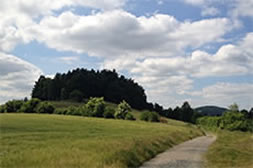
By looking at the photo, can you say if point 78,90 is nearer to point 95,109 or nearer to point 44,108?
point 44,108

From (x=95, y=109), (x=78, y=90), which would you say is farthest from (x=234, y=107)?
(x=78, y=90)

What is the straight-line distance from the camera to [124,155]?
62.2ft

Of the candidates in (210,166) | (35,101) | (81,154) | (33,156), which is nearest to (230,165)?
(210,166)

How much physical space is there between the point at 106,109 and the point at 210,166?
8799 cm

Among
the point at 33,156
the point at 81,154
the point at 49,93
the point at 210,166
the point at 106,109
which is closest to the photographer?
the point at 33,156

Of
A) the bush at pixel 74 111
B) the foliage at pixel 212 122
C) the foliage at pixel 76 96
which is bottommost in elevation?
the foliage at pixel 212 122

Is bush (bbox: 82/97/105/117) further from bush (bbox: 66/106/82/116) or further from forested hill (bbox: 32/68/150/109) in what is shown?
forested hill (bbox: 32/68/150/109)

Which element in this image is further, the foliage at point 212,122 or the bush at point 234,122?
the foliage at point 212,122

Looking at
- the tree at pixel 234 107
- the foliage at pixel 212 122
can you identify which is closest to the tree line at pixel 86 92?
the foliage at pixel 212 122

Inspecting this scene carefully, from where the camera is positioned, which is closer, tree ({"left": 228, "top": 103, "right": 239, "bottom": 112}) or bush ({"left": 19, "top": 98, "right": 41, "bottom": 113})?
bush ({"left": 19, "top": 98, "right": 41, "bottom": 113})

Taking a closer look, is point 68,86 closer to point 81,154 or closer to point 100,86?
point 100,86

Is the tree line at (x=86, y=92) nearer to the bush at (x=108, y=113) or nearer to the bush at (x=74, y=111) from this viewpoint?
the bush at (x=74, y=111)

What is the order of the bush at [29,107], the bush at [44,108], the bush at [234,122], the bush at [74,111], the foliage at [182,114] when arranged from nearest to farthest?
1. the bush at [74,111]
2. the bush at [44,108]
3. the bush at [29,107]
4. the bush at [234,122]
5. the foliage at [182,114]

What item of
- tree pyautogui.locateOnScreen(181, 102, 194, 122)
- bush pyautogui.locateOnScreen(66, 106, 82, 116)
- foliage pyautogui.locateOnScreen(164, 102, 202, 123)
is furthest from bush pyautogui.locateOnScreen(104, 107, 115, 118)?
tree pyautogui.locateOnScreen(181, 102, 194, 122)
